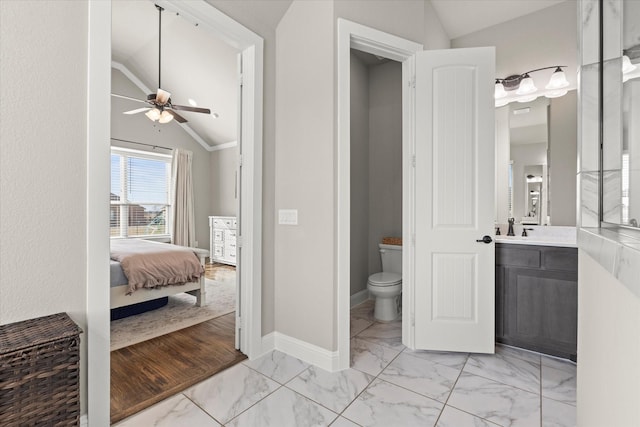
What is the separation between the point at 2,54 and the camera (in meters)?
1.26

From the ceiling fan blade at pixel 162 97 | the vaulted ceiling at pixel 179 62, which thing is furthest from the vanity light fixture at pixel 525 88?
the ceiling fan blade at pixel 162 97

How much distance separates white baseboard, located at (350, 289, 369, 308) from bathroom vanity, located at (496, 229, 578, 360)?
149cm

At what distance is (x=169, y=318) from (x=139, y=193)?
3.74 meters

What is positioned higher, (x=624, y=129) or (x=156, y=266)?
(x=624, y=129)

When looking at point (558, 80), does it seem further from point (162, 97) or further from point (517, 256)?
point (162, 97)

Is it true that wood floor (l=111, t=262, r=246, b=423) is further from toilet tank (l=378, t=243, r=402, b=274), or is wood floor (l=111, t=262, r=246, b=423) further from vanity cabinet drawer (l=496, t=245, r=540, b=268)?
vanity cabinet drawer (l=496, t=245, r=540, b=268)

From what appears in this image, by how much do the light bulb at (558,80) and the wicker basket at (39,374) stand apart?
12.2 ft

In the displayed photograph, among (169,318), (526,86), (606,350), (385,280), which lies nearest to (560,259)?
(385,280)

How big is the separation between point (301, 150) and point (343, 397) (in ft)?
5.52

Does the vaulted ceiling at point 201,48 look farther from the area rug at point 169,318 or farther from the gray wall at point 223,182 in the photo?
the area rug at point 169,318

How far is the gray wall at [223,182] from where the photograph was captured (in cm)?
643

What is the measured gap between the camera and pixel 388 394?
1850mm

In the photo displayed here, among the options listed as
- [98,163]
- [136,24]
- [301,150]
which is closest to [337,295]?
[301,150]

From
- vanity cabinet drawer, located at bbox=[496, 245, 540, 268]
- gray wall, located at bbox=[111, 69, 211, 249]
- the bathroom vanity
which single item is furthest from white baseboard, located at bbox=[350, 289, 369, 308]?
gray wall, located at bbox=[111, 69, 211, 249]
